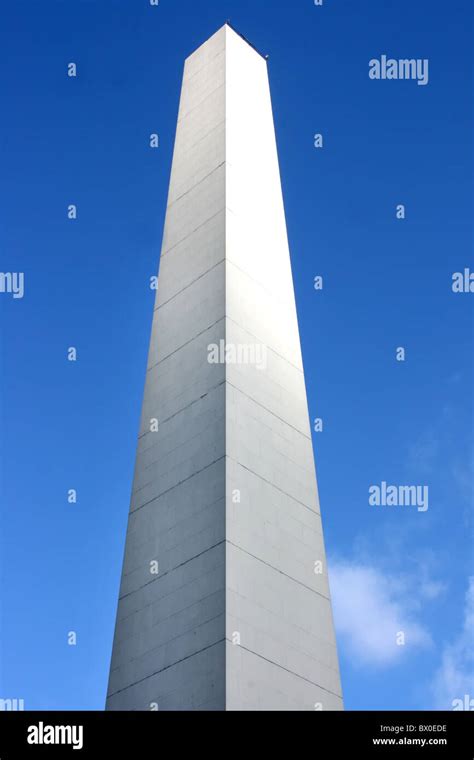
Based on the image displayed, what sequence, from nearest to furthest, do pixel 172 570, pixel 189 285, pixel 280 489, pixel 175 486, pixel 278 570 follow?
pixel 278 570 < pixel 172 570 < pixel 175 486 < pixel 280 489 < pixel 189 285

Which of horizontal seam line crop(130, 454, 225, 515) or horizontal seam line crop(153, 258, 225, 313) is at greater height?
horizontal seam line crop(153, 258, 225, 313)

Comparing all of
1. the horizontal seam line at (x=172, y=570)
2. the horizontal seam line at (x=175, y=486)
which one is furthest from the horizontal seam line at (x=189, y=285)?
the horizontal seam line at (x=172, y=570)

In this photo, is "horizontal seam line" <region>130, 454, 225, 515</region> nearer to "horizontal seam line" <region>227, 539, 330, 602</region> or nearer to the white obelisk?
the white obelisk

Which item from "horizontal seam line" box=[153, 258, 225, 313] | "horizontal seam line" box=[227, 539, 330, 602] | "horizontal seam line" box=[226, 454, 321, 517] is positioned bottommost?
"horizontal seam line" box=[227, 539, 330, 602]

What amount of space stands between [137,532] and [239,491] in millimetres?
3719

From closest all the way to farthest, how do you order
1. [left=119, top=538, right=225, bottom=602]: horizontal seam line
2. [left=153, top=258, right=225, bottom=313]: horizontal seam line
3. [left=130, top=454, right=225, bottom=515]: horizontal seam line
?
[left=119, top=538, right=225, bottom=602]: horizontal seam line → [left=130, top=454, right=225, bottom=515]: horizontal seam line → [left=153, top=258, right=225, bottom=313]: horizontal seam line

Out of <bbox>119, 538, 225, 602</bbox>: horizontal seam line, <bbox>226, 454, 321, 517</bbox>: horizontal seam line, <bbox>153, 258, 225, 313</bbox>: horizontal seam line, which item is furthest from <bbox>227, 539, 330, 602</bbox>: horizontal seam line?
<bbox>153, 258, 225, 313</bbox>: horizontal seam line

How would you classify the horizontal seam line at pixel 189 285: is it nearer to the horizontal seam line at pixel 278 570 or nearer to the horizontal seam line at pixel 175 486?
the horizontal seam line at pixel 175 486

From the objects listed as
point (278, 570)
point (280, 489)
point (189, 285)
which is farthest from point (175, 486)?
point (189, 285)

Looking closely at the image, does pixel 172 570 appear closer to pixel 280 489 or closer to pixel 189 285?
pixel 280 489

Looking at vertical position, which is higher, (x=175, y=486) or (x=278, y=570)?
(x=175, y=486)
